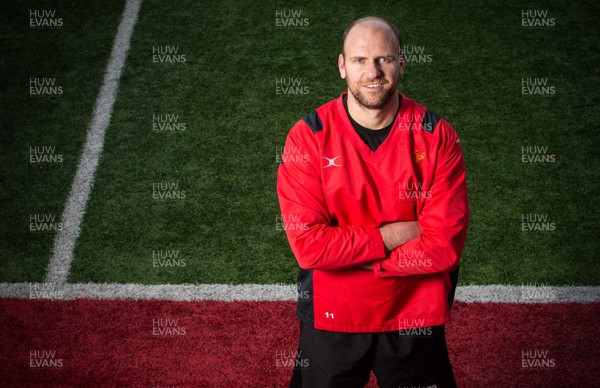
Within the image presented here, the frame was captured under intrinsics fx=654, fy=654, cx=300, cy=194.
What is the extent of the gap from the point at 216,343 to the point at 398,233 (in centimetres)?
181

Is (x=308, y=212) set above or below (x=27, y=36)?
below

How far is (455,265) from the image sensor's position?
2.89 meters

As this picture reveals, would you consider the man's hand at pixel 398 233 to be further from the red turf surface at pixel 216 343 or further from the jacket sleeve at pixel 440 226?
the red turf surface at pixel 216 343

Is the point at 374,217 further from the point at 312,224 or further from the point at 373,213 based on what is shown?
the point at 312,224

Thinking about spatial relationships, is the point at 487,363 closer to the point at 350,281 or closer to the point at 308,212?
the point at 350,281

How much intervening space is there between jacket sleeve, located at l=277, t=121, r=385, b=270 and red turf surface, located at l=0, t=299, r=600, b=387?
1441mm

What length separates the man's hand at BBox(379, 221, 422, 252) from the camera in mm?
2859

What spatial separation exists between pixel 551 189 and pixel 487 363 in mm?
1835

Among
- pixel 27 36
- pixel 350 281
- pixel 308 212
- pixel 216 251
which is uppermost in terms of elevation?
pixel 27 36

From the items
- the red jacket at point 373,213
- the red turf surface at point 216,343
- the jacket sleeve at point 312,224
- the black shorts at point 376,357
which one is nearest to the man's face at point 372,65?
the red jacket at point 373,213

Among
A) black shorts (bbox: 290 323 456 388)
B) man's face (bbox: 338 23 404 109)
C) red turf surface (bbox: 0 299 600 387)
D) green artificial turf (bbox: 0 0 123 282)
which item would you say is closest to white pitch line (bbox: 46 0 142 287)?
green artificial turf (bbox: 0 0 123 282)

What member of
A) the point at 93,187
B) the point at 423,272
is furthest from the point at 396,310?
the point at 93,187

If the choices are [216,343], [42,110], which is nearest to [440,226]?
[216,343]

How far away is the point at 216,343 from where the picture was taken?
419cm
